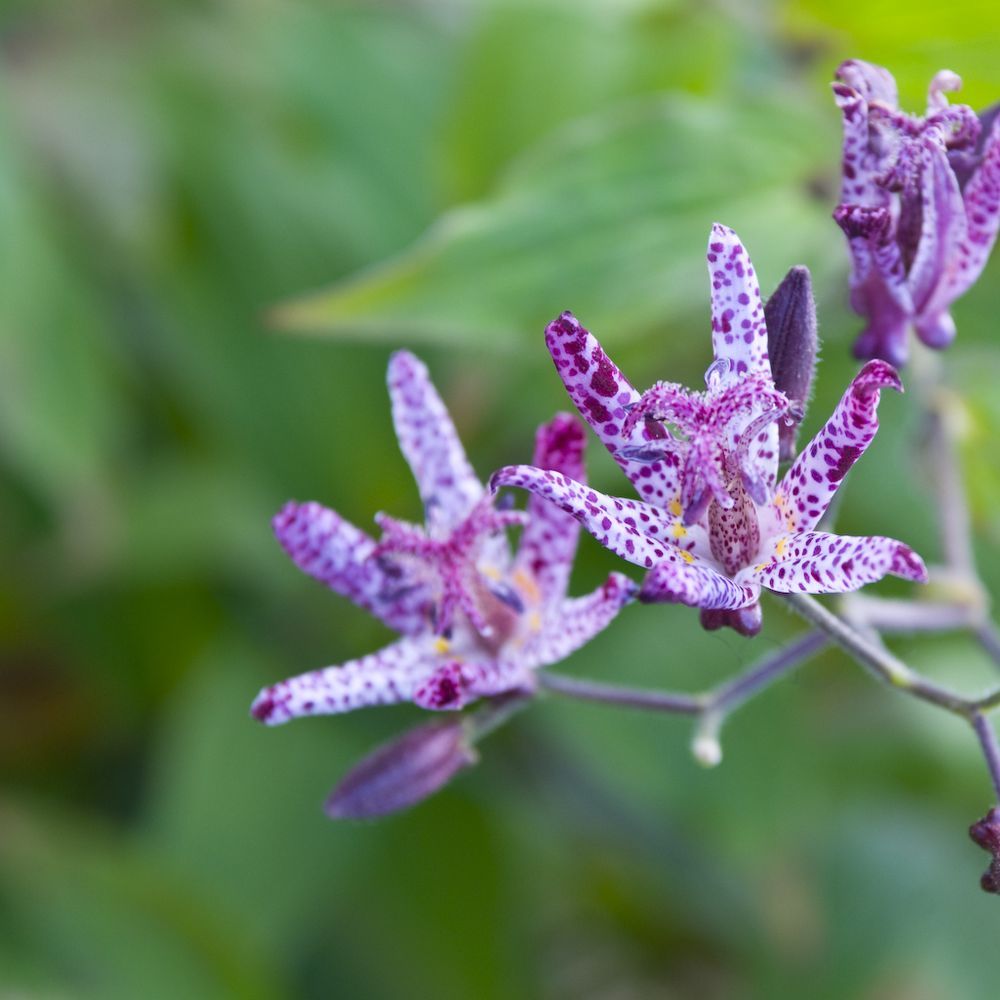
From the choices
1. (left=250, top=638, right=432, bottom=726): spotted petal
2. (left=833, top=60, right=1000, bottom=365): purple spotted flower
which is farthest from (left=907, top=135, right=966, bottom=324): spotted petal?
(left=250, top=638, right=432, bottom=726): spotted petal

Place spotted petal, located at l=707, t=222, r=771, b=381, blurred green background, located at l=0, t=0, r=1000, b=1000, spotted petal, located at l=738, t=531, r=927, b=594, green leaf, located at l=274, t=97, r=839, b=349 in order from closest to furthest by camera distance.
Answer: spotted petal, located at l=738, t=531, r=927, b=594, spotted petal, located at l=707, t=222, r=771, b=381, green leaf, located at l=274, t=97, r=839, b=349, blurred green background, located at l=0, t=0, r=1000, b=1000

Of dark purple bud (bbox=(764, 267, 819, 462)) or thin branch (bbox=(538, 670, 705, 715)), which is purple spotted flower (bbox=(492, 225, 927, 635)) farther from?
thin branch (bbox=(538, 670, 705, 715))

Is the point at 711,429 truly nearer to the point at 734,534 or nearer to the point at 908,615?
the point at 734,534

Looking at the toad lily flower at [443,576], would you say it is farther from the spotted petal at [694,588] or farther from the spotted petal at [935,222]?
the spotted petal at [935,222]

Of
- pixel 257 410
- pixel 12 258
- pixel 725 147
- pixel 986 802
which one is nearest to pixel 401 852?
pixel 257 410

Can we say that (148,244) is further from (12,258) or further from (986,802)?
(986,802)

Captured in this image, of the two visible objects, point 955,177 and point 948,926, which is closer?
point 955,177

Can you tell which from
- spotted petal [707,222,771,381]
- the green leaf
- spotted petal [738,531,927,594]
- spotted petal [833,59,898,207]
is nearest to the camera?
spotted petal [738,531,927,594]
